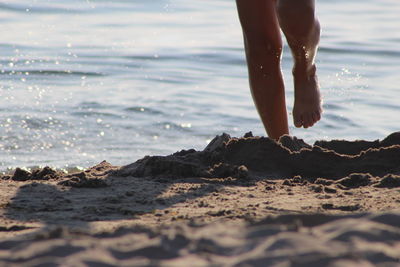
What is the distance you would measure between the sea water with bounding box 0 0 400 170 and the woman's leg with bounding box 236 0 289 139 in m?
1.44

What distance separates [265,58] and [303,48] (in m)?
0.25

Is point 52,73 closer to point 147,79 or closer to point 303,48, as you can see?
point 147,79

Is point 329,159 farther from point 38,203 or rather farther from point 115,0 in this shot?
point 115,0

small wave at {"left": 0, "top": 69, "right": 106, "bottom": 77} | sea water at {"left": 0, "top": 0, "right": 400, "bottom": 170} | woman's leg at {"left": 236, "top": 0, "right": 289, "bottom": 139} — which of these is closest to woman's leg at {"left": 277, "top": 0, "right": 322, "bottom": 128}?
woman's leg at {"left": 236, "top": 0, "right": 289, "bottom": 139}

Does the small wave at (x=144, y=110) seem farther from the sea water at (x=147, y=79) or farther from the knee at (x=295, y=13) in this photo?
the knee at (x=295, y=13)

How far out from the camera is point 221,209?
374 cm

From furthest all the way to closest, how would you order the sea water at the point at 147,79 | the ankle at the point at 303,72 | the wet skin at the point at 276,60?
the sea water at the point at 147,79
the ankle at the point at 303,72
the wet skin at the point at 276,60

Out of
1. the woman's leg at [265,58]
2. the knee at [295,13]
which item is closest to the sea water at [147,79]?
the woman's leg at [265,58]

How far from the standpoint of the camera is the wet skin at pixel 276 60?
4641 mm

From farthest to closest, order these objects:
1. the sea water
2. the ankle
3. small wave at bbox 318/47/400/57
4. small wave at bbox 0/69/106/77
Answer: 1. small wave at bbox 318/47/400/57
2. small wave at bbox 0/69/106/77
3. the sea water
4. the ankle

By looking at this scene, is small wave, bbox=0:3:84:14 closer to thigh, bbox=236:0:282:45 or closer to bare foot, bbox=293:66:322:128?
thigh, bbox=236:0:282:45

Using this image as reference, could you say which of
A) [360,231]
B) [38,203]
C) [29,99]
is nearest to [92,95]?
[29,99]

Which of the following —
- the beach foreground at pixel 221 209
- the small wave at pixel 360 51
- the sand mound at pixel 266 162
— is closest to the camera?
the beach foreground at pixel 221 209

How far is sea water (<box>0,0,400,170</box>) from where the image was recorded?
21.6 feet
